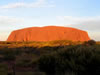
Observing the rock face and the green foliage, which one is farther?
the rock face

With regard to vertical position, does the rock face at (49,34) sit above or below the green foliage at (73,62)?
below

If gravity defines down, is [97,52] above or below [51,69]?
above

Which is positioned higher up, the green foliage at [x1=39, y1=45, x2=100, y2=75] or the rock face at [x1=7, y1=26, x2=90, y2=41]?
the green foliage at [x1=39, y1=45, x2=100, y2=75]

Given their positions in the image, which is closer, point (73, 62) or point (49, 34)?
point (73, 62)

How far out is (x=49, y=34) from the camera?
422ft

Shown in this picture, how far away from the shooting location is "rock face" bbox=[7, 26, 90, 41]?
12706 centimetres

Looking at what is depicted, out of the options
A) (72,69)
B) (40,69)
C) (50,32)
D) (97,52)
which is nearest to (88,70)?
(72,69)

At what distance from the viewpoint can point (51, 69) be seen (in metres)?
11.6

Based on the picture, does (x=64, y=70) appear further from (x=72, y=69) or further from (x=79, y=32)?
(x=79, y=32)

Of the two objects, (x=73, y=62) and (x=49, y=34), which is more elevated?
(x=73, y=62)

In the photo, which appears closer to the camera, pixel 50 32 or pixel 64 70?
pixel 64 70

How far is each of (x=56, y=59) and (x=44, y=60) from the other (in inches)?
38.8

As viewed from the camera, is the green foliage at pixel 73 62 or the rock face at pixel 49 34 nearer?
the green foliage at pixel 73 62

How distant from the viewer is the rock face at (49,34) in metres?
127
